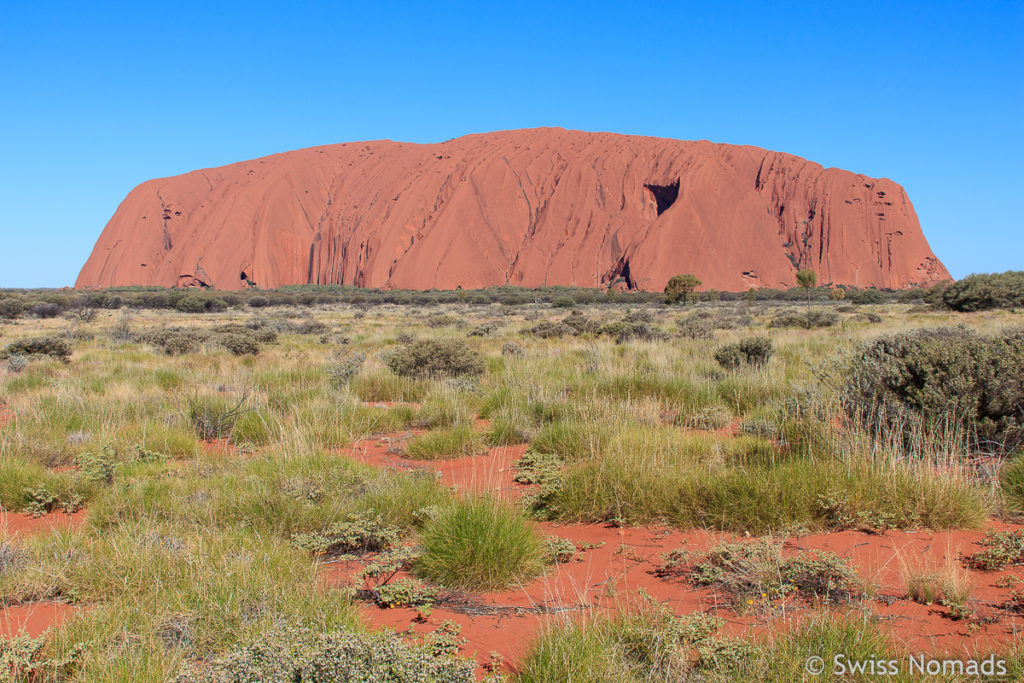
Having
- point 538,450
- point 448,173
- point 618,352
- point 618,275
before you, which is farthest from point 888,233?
point 538,450

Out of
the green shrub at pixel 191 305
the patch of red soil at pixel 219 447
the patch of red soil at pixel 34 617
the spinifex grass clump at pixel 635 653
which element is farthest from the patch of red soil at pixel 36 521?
the green shrub at pixel 191 305

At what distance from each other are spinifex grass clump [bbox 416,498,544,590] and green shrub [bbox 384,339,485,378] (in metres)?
6.12

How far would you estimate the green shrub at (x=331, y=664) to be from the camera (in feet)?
6.44

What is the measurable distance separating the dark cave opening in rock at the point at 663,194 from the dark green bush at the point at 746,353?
236 feet

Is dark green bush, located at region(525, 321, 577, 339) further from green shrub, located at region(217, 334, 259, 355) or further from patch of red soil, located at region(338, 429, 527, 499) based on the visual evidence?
patch of red soil, located at region(338, 429, 527, 499)

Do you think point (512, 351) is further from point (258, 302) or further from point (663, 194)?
point (663, 194)

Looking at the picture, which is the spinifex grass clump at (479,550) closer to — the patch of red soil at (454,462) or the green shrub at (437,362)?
the patch of red soil at (454,462)

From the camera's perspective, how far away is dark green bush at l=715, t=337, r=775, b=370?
10125 mm

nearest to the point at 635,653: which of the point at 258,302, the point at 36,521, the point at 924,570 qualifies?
the point at 924,570

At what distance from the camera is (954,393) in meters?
5.07

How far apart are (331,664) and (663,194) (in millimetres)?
83863

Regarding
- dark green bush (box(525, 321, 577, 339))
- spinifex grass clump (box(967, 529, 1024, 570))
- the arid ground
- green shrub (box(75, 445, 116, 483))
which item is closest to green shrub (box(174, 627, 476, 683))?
the arid ground

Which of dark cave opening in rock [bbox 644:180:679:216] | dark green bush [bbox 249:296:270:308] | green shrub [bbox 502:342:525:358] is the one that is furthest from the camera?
dark cave opening in rock [bbox 644:180:679:216]

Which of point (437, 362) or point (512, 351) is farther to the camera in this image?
point (512, 351)
